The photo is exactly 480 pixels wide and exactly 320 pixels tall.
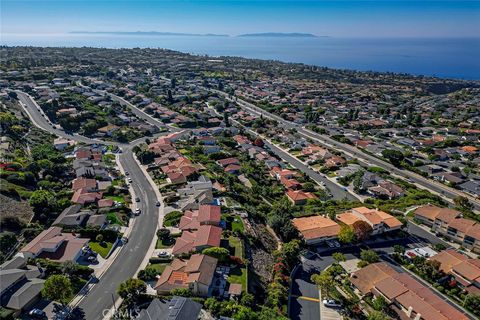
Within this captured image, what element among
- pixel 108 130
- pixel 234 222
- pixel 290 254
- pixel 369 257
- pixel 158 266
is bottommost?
pixel 369 257

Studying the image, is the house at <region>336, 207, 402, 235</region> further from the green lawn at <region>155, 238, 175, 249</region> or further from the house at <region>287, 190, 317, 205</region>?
the green lawn at <region>155, 238, 175, 249</region>

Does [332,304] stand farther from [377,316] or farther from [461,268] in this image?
[461,268]

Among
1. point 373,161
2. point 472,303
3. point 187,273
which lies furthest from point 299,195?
point 373,161

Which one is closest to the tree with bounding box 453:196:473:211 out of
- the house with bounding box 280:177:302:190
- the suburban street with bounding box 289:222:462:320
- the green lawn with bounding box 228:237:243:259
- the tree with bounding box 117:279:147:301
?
the suburban street with bounding box 289:222:462:320

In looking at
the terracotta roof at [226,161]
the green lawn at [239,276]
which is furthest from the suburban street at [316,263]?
the terracotta roof at [226,161]

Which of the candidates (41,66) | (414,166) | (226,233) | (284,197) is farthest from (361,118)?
Result: (41,66)

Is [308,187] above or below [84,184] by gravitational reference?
below

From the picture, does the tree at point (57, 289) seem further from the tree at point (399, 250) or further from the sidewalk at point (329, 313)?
the tree at point (399, 250)
